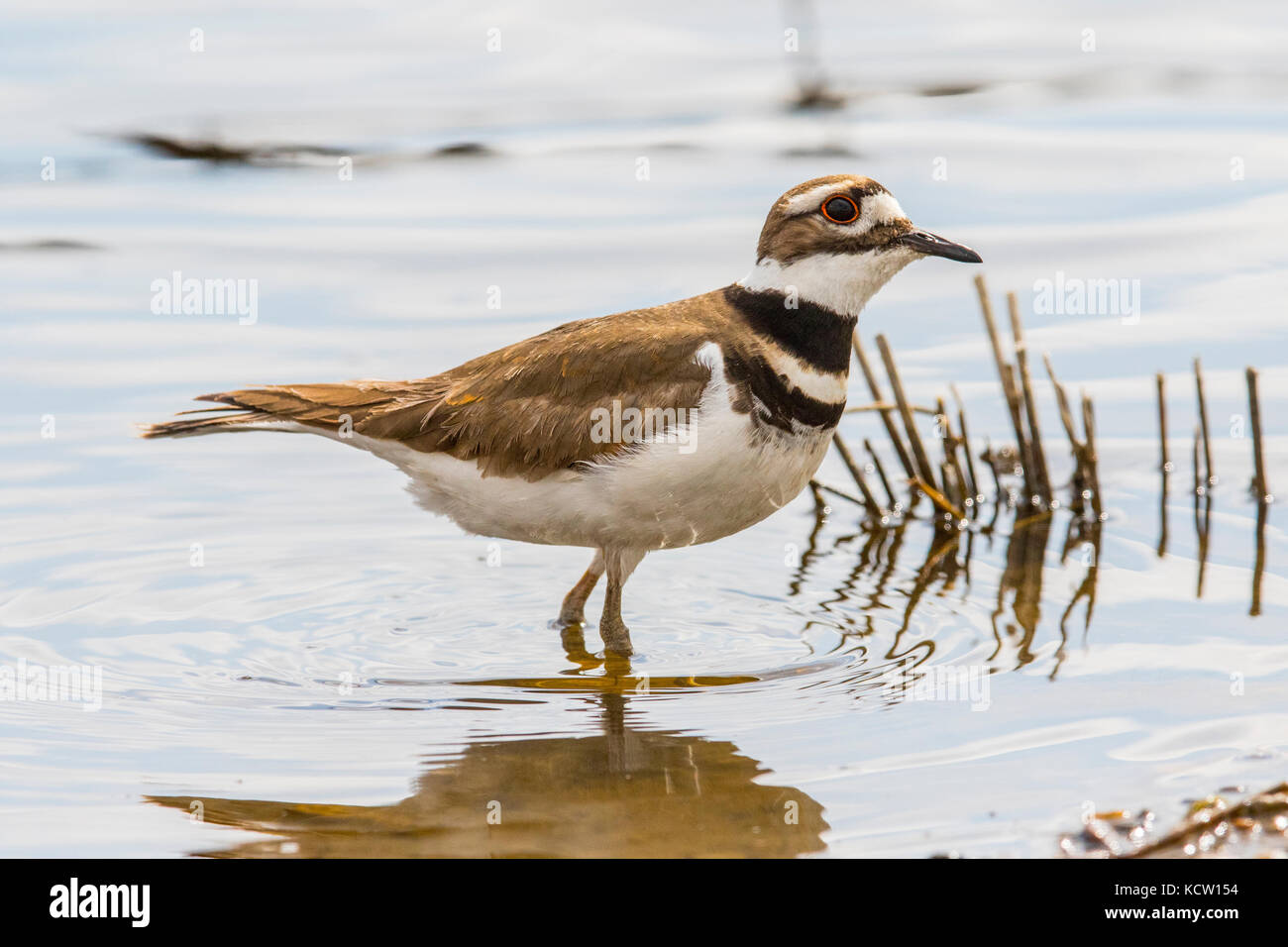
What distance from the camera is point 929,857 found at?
239 inches

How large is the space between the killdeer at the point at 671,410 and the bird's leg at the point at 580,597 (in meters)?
0.44

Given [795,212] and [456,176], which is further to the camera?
[456,176]

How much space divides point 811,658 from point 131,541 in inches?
174

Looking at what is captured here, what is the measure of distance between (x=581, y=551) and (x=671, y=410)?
2.76 m

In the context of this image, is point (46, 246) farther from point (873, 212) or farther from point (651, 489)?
point (873, 212)

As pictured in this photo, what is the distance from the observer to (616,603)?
835 cm

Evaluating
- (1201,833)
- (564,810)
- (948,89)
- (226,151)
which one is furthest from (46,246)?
(1201,833)

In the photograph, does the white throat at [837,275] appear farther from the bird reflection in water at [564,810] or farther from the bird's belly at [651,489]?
the bird reflection in water at [564,810]

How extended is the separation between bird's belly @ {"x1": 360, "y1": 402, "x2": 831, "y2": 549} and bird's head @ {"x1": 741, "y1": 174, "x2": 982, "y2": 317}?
71cm

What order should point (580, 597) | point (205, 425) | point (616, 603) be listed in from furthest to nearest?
1. point (580, 597)
2. point (205, 425)
3. point (616, 603)

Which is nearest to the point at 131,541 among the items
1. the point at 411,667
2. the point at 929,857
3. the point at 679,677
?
the point at 411,667

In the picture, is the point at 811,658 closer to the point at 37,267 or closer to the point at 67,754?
the point at 67,754

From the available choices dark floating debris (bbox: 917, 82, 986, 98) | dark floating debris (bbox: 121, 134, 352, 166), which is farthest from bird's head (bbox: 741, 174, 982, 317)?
dark floating debris (bbox: 917, 82, 986, 98)

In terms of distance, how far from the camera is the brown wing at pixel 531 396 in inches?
307
